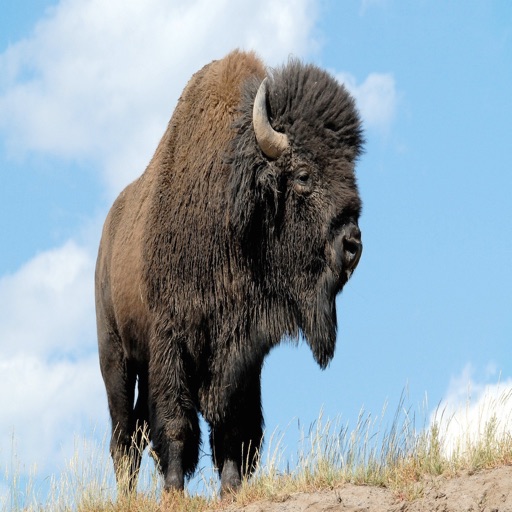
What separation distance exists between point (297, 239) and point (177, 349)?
1359 millimetres

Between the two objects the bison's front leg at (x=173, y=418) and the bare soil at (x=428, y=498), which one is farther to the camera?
the bison's front leg at (x=173, y=418)

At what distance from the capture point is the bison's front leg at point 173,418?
1041 cm

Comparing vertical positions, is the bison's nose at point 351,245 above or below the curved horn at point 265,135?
below

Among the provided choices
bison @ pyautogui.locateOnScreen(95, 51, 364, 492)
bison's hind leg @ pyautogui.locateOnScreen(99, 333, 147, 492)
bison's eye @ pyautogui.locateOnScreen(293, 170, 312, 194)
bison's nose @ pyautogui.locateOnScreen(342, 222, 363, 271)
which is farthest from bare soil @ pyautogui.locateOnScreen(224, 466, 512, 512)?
bison's hind leg @ pyautogui.locateOnScreen(99, 333, 147, 492)

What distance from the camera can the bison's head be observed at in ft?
34.1

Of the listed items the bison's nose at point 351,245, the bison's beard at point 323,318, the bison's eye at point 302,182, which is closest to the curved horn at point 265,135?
the bison's eye at point 302,182

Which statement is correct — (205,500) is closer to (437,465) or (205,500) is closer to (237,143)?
(437,465)

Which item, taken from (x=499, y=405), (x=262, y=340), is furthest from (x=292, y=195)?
(x=499, y=405)

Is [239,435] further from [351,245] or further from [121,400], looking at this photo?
[351,245]

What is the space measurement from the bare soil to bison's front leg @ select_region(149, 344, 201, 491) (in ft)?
4.98

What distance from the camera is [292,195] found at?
10.5 meters

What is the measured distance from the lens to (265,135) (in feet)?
34.5

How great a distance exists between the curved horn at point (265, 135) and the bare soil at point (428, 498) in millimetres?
3035

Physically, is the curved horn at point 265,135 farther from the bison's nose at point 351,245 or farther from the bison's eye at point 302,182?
the bison's nose at point 351,245
